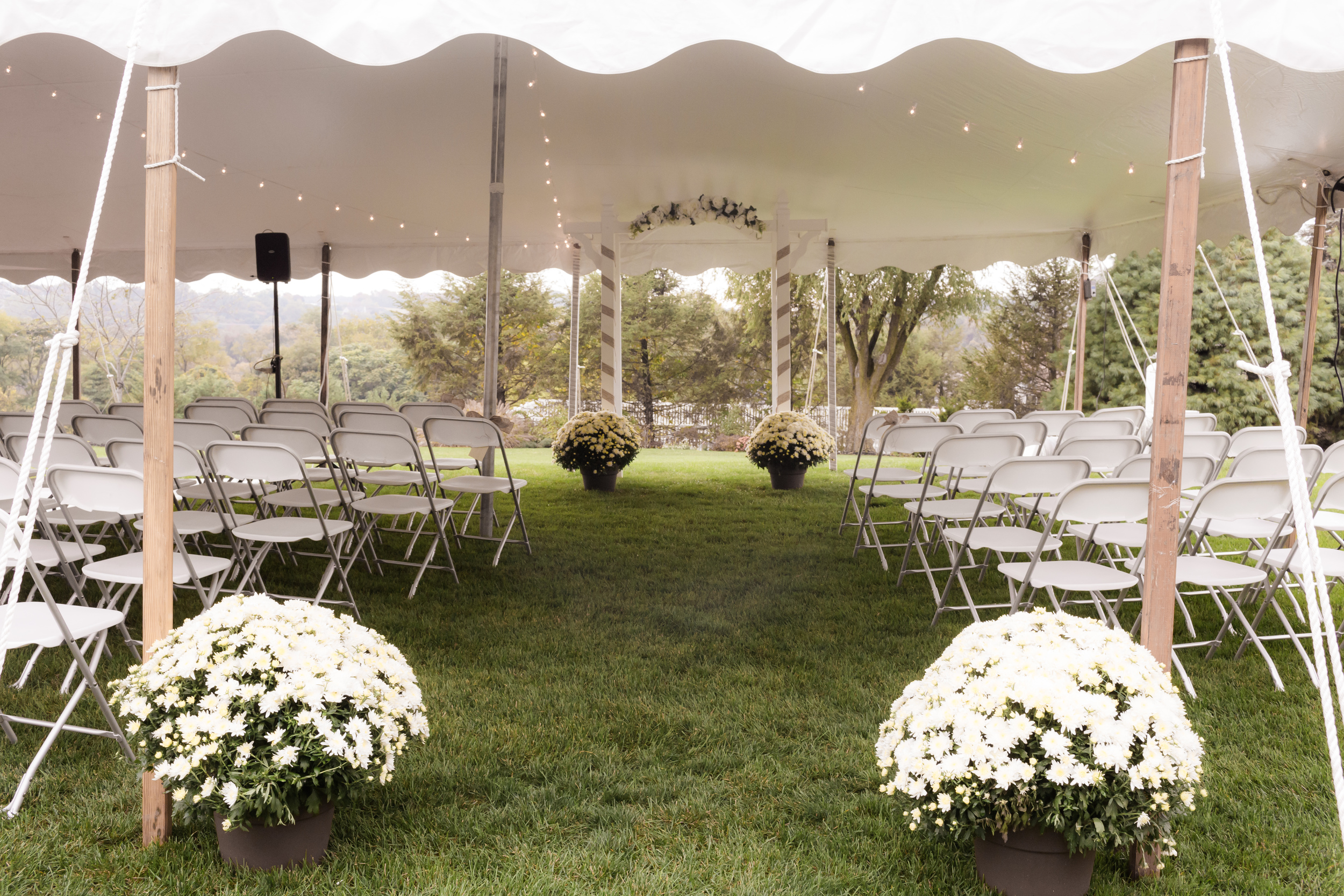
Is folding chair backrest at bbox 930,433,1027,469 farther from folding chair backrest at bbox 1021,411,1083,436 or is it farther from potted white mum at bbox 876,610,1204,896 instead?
potted white mum at bbox 876,610,1204,896

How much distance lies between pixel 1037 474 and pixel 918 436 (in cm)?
119

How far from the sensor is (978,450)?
369 cm

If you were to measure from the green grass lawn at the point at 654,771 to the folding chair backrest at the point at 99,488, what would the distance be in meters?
0.63

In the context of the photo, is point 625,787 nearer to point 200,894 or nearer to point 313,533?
point 200,894

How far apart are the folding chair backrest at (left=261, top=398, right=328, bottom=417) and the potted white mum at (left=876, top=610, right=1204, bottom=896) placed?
14.0ft

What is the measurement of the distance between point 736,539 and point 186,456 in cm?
318

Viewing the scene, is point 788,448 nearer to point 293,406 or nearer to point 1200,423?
point 1200,423

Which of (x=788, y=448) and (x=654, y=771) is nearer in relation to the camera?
(x=654, y=771)

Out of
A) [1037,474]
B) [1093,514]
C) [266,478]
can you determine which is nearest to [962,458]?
[1037,474]

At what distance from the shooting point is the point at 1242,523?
357 cm

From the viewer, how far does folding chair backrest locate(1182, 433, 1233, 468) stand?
358 centimetres

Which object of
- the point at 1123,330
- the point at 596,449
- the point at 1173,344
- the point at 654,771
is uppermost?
the point at 1123,330

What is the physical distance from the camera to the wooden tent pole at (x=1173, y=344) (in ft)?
5.92

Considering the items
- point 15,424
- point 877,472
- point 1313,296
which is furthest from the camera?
point 1313,296
